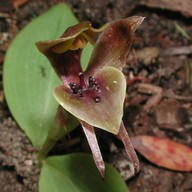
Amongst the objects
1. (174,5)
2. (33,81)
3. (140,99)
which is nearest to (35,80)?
(33,81)

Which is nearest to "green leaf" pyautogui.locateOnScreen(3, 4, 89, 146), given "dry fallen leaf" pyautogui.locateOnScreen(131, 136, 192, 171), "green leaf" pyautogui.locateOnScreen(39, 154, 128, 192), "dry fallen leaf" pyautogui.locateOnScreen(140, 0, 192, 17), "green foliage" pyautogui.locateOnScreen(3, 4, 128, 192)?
"green foliage" pyautogui.locateOnScreen(3, 4, 128, 192)

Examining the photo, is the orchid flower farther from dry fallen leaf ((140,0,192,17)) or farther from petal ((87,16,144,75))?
dry fallen leaf ((140,0,192,17))

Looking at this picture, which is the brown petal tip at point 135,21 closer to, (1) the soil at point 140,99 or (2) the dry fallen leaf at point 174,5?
(1) the soil at point 140,99

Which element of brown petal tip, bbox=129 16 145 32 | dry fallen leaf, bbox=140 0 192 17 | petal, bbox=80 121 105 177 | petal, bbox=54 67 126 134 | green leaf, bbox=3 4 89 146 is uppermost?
brown petal tip, bbox=129 16 145 32

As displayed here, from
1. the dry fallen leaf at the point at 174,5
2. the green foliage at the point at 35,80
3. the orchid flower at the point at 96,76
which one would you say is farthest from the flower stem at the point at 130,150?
the dry fallen leaf at the point at 174,5

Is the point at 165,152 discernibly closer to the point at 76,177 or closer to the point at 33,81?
Result: the point at 76,177

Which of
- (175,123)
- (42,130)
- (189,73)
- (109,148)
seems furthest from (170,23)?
(42,130)
